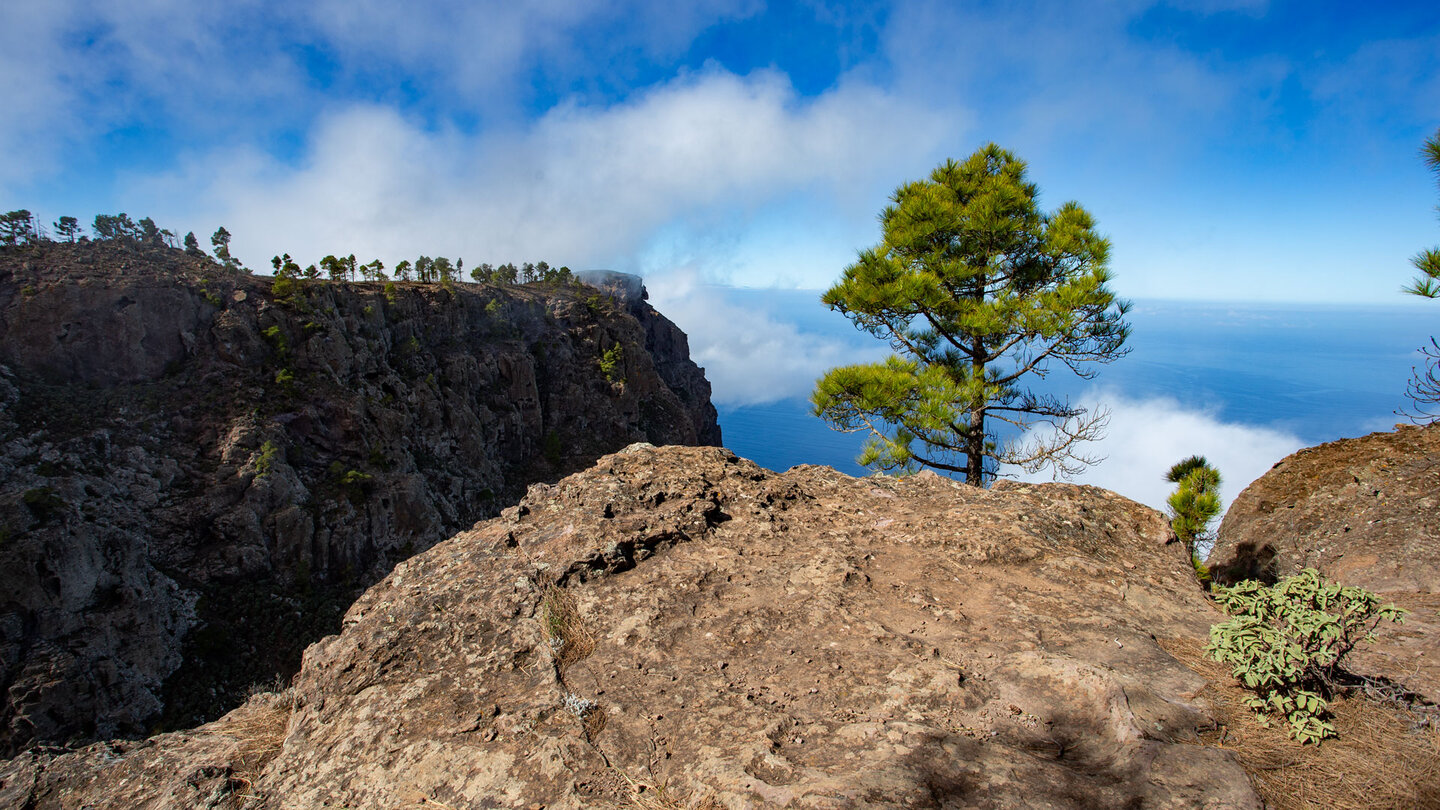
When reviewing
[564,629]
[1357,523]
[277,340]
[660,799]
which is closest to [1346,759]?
[660,799]

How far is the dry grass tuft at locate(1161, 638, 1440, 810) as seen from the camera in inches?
124

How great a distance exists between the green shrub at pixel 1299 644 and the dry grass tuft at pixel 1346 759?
10 cm

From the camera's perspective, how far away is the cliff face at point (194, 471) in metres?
21.4

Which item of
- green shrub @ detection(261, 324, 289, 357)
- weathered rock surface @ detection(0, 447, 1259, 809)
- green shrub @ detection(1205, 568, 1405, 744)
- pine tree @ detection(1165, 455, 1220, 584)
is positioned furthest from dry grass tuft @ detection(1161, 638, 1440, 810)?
green shrub @ detection(261, 324, 289, 357)

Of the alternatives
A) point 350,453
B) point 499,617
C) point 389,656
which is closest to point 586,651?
point 499,617

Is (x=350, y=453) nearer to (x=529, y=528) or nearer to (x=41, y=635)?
(x=41, y=635)

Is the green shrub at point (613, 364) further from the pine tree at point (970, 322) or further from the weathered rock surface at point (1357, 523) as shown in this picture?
the weathered rock surface at point (1357, 523)

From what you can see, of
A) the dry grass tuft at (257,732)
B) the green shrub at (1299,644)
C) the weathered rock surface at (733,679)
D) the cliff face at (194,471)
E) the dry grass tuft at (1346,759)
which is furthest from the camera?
the cliff face at (194,471)

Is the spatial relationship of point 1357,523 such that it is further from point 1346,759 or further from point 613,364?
point 613,364

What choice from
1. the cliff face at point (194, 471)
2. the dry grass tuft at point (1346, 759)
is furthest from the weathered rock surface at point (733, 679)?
the cliff face at point (194, 471)

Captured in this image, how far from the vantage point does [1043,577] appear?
6.12 m

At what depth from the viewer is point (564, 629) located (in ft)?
17.2

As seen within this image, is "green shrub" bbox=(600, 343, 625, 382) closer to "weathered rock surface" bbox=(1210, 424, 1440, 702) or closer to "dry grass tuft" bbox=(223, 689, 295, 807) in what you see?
"weathered rock surface" bbox=(1210, 424, 1440, 702)

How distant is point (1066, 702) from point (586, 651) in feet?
12.0
